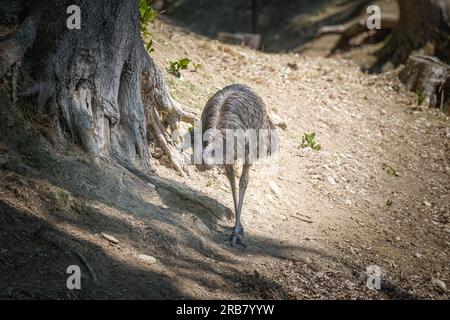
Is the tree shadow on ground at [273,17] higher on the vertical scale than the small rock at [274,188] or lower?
higher

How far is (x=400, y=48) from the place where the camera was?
13.2 metres

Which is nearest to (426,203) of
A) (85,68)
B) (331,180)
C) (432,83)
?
(331,180)

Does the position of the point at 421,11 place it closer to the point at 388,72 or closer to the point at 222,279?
the point at 388,72

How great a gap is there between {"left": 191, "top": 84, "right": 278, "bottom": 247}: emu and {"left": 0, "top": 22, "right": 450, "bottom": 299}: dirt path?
0.44m

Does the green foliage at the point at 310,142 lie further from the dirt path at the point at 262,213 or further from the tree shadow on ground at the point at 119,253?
the tree shadow on ground at the point at 119,253

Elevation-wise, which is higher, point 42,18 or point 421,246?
point 42,18

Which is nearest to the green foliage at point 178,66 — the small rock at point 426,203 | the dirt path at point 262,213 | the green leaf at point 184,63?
the green leaf at point 184,63

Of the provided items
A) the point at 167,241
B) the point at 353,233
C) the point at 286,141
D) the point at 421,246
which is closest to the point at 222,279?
the point at 167,241

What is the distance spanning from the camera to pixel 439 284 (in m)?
6.29

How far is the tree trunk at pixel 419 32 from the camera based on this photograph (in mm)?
12641

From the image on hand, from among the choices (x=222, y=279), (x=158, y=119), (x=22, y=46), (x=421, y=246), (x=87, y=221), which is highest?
(x=22, y=46)

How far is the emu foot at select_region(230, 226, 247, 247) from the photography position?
6238 mm

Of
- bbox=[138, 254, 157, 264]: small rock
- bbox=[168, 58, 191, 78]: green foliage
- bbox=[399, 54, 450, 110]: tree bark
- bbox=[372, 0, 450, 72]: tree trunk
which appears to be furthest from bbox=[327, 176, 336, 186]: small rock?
bbox=[372, 0, 450, 72]: tree trunk

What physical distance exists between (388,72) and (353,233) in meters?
6.34
